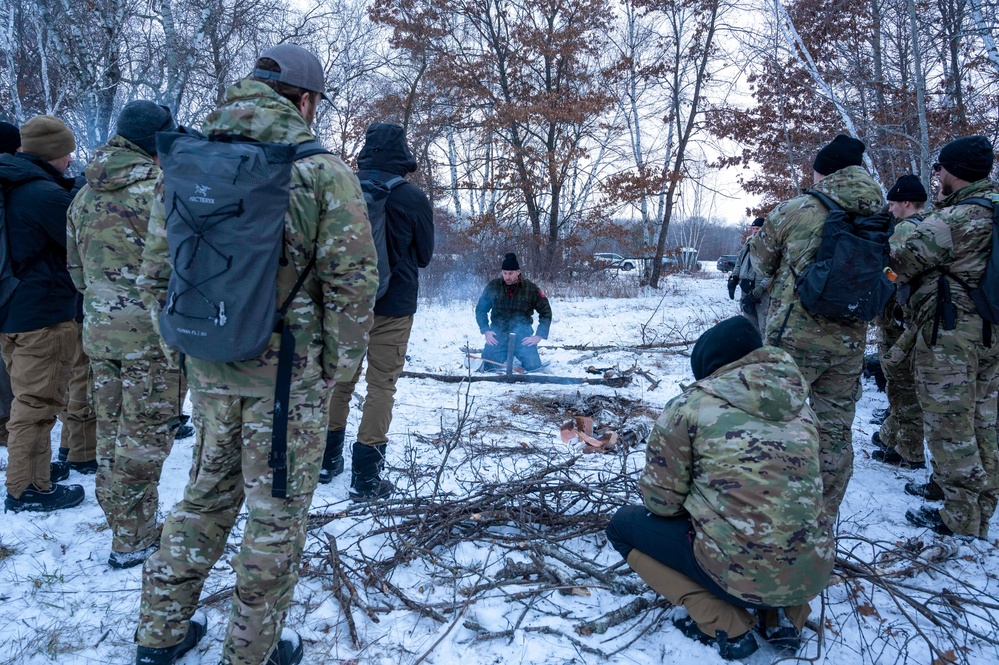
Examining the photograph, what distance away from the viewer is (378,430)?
3609 mm

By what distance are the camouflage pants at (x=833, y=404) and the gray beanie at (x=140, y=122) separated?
3.70 meters

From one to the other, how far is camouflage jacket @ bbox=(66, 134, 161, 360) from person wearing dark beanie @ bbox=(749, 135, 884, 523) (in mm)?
3542

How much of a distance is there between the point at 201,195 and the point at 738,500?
214 centimetres

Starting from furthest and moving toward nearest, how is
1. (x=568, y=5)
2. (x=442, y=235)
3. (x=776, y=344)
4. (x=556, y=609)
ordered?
(x=442, y=235)
(x=568, y=5)
(x=776, y=344)
(x=556, y=609)

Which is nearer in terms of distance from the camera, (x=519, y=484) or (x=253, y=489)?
(x=253, y=489)

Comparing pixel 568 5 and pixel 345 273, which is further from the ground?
pixel 568 5

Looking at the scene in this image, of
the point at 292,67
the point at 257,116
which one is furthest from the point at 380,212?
the point at 257,116

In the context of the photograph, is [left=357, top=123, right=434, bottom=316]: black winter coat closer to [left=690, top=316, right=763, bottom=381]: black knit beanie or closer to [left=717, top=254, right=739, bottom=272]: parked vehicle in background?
[left=690, top=316, right=763, bottom=381]: black knit beanie

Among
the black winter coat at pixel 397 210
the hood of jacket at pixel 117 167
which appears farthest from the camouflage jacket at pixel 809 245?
the hood of jacket at pixel 117 167

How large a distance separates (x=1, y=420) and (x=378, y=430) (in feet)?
10.5

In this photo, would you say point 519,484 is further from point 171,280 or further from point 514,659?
point 171,280

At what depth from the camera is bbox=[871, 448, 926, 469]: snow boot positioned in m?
4.36

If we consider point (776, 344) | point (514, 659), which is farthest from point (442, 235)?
point (514, 659)

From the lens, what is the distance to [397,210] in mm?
3611
